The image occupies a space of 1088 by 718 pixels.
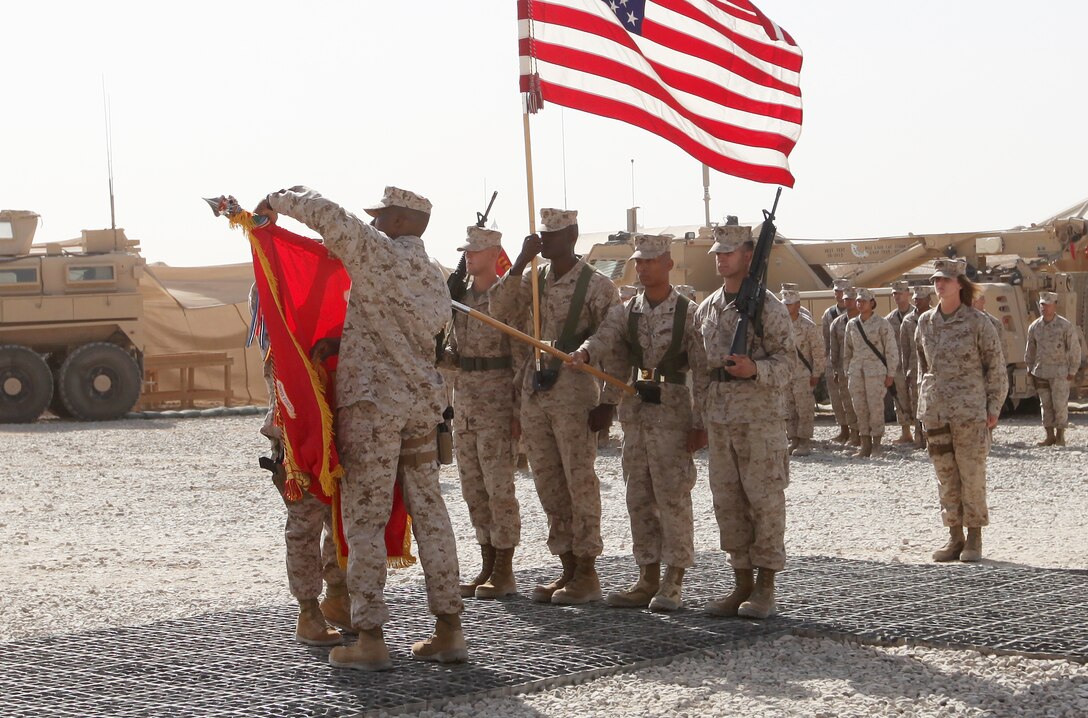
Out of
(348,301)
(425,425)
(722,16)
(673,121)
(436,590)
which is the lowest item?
(436,590)

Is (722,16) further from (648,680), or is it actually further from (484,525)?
(648,680)

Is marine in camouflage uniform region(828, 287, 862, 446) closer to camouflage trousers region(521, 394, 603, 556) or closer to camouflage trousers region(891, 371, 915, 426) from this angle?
camouflage trousers region(891, 371, 915, 426)

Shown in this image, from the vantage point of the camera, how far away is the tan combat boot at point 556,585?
7161 millimetres

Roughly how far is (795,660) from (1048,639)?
1029 mm

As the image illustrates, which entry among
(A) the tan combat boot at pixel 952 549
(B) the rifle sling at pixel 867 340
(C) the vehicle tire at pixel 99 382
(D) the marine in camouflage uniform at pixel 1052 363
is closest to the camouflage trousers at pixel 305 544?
(A) the tan combat boot at pixel 952 549

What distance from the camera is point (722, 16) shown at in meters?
8.12

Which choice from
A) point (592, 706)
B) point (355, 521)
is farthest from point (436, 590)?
point (592, 706)

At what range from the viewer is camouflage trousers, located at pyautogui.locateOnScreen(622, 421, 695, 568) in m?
6.84

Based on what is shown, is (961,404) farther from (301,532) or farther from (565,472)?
(301,532)

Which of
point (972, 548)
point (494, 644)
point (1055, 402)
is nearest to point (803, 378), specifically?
point (1055, 402)

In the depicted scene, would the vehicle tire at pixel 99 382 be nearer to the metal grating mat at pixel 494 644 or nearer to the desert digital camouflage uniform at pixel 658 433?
the metal grating mat at pixel 494 644

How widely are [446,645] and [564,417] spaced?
1.71 meters

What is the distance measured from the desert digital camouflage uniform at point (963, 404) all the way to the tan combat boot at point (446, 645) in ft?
13.3

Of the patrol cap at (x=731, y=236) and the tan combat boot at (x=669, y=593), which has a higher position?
the patrol cap at (x=731, y=236)
